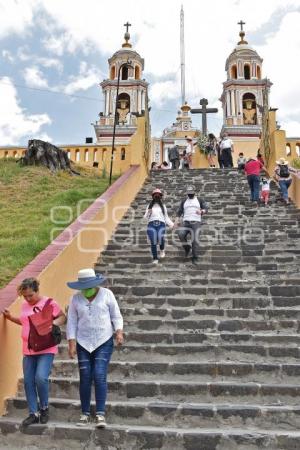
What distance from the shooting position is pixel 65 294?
21.9 ft

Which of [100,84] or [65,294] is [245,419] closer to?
[65,294]

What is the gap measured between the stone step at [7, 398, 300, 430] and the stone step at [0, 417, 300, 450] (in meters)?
0.09

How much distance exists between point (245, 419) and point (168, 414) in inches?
27.6

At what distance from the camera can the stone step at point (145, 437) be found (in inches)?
156

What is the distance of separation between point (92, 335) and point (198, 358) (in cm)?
164

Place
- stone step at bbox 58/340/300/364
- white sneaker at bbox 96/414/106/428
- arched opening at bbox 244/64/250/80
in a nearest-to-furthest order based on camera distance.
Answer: white sneaker at bbox 96/414/106/428, stone step at bbox 58/340/300/364, arched opening at bbox 244/64/250/80

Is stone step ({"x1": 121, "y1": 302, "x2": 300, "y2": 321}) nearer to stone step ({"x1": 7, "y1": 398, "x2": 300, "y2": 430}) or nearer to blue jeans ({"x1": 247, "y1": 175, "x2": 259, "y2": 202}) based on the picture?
stone step ({"x1": 7, "y1": 398, "x2": 300, "y2": 430})

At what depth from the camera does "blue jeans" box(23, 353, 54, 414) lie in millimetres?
4246

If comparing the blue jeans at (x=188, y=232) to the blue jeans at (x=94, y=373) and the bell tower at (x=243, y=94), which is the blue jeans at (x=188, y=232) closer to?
the blue jeans at (x=94, y=373)

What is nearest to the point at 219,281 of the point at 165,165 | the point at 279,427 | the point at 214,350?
the point at 214,350

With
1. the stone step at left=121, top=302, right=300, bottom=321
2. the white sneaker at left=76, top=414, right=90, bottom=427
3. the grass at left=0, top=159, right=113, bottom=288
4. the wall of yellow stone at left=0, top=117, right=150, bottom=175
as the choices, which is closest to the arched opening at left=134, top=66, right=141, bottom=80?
the wall of yellow stone at left=0, top=117, right=150, bottom=175

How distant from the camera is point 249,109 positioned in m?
36.7

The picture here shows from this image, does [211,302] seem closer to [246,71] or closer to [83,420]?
[83,420]

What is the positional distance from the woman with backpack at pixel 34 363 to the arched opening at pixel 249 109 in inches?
1328
